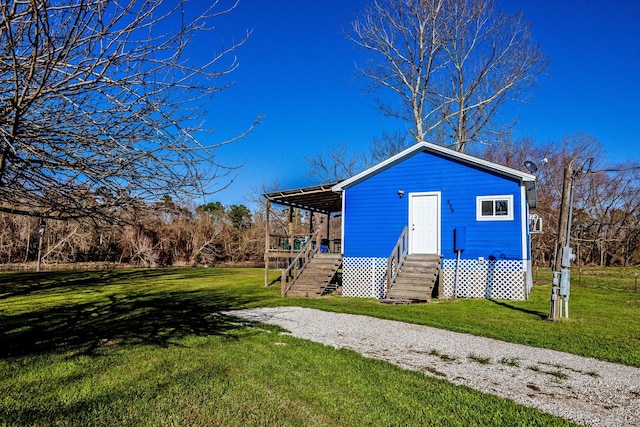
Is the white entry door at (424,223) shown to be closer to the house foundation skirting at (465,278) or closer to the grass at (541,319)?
the house foundation skirting at (465,278)

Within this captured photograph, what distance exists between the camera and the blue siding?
38.5 feet

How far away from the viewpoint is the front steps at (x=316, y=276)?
12.2 m

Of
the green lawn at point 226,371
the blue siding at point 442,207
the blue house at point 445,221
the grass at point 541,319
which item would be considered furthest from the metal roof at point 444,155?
the green lawn at point 226,371

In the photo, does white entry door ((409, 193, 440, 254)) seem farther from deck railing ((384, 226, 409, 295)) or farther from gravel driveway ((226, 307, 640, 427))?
gravel driveway ((226, 307, 640, 427))

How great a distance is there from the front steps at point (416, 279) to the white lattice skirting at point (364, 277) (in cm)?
109

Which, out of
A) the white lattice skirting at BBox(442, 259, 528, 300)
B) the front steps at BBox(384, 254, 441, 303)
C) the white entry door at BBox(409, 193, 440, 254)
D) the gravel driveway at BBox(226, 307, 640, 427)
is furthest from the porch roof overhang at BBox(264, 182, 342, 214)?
the gravel driveway at BBox(226, 307, 640, 427)

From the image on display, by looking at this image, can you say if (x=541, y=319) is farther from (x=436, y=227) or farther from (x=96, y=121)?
(x=96, y=121)

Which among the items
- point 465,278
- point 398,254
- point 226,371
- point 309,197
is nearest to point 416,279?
point 398,254

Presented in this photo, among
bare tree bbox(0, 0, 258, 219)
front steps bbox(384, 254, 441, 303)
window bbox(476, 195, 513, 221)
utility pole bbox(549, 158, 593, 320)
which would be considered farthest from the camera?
window bbox(476, 195, 513, 221)

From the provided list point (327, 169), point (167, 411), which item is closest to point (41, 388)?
point (167, 411)

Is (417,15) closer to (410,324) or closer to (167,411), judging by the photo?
(410,324)

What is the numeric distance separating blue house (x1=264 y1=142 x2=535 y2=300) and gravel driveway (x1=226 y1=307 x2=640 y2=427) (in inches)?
170

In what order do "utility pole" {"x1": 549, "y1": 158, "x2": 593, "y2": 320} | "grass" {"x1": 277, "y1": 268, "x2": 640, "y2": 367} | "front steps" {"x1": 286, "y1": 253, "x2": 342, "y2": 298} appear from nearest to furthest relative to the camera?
"grass" {"x1": 277, "y1": 268, "x2": 640, "y2": 367} < "utility pole" {"x1": 549, "y1": 158, "x2": 593, "y2": 320} < "front steps" {"x1": 286, "y1": 253, "x2": 342, "y2": 298}

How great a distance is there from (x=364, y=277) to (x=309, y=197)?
377 centimetres
